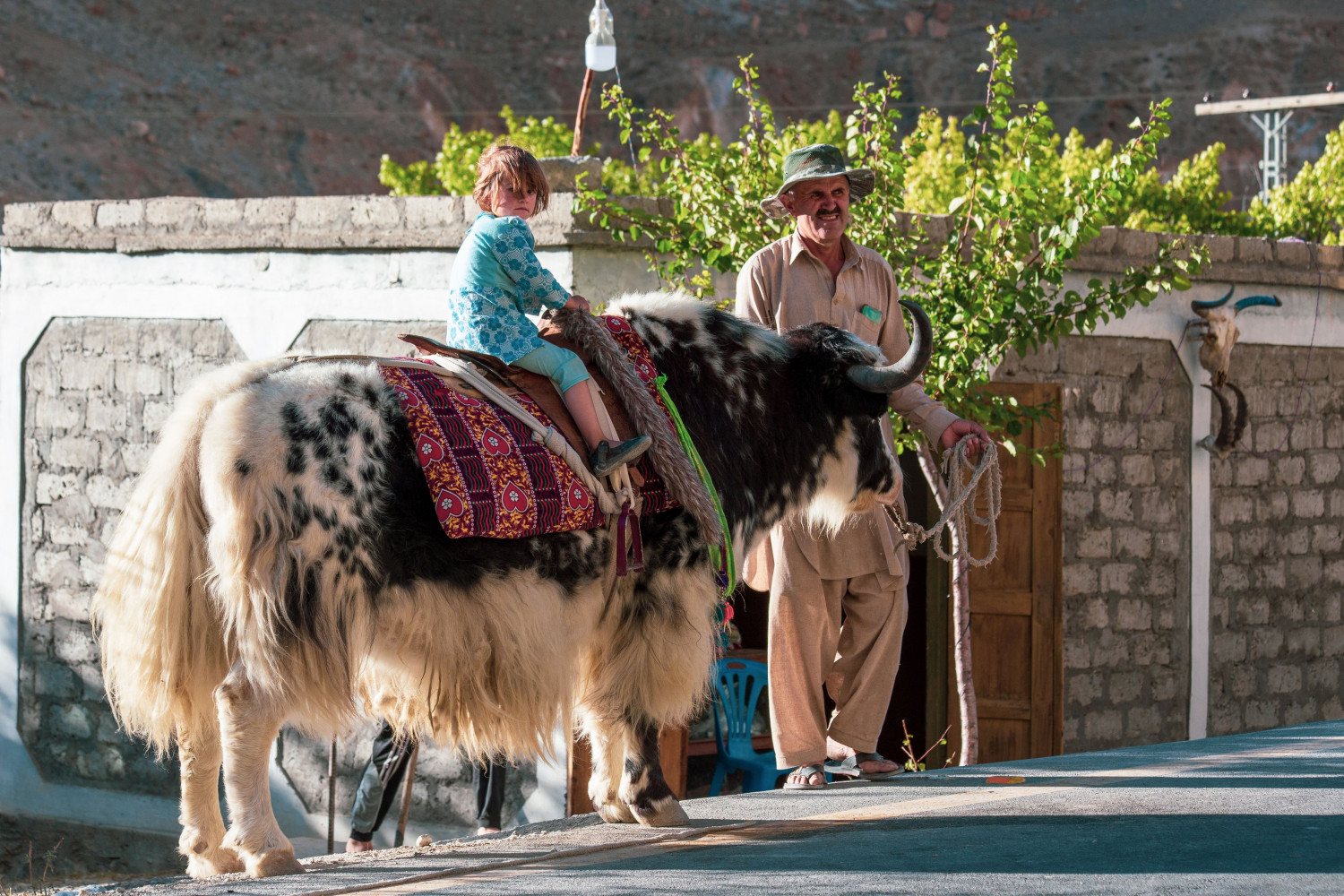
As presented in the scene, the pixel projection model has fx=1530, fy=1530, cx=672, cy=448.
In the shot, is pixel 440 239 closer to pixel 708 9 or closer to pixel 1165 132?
pixel 1165 132

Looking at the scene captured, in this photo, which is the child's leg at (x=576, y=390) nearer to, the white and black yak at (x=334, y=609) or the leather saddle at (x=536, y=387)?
the leather saddle at (x=536, y=387)

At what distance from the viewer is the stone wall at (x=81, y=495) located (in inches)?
333

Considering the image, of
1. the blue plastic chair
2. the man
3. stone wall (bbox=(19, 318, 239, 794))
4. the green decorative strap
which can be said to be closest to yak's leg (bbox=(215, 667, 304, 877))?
the green decorative strap

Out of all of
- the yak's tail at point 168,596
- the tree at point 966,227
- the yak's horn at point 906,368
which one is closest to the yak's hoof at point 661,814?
the yak's tail at point 168,596

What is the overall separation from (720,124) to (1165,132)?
137ft

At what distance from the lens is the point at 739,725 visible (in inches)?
302

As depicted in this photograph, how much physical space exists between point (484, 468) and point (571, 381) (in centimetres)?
41

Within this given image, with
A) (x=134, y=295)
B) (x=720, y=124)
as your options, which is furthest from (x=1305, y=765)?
(x=720, y=124)

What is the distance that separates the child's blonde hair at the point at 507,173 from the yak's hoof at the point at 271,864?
68.2 inches

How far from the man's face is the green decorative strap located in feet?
3.07

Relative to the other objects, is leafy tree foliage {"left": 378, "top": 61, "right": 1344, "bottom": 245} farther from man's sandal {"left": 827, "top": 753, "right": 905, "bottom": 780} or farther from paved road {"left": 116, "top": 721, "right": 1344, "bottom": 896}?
paved road {"left": 116, "top": 721, "right": 1344, "bottom": 896}

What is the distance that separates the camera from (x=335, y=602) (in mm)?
3648

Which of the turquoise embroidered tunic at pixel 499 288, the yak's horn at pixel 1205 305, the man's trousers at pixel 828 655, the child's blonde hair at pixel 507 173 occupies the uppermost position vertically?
the yak's horn at pixel 1205 305

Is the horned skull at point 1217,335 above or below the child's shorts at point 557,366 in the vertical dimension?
above
